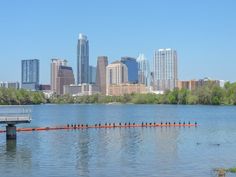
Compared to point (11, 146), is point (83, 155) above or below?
below

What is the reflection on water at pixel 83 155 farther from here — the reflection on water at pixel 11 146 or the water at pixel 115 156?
the reflection on water at pixel 11 146

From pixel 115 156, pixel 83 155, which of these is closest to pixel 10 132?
pixel 83 155

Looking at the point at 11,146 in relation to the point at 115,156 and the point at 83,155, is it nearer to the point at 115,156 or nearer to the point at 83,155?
the point at 83,155

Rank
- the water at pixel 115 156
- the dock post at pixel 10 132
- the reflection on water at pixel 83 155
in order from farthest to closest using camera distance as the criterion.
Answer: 1. the dock post at pixel 10 132
2. the reflection on water at pixel 83 155
3. the water at pixel 115 156

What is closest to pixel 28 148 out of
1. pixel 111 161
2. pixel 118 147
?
pixel 118 147

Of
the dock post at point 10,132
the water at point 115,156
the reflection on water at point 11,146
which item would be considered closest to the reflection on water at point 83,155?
the water at point 115,156

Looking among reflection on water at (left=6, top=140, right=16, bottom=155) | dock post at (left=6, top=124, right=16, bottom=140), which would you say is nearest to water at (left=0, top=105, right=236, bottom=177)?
reflection on water at (left=6, top=140, right=16, bottom=155)

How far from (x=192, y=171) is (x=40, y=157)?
54.2ft

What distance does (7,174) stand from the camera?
39094 mm

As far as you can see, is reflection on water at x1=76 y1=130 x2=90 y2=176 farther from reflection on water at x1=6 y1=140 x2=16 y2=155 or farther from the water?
reflection on water at x1=6 y1=140 x2=16 y2=155

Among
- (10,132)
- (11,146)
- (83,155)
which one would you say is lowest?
(83,155)

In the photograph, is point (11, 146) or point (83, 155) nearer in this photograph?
point (83, 155)

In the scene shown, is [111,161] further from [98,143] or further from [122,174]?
[98,143]

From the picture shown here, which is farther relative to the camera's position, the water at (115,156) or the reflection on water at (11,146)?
the reflection on water at (11,146)
